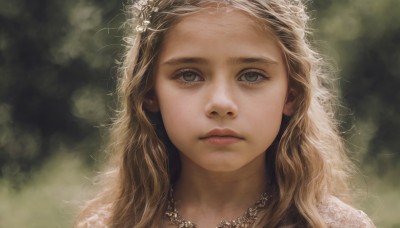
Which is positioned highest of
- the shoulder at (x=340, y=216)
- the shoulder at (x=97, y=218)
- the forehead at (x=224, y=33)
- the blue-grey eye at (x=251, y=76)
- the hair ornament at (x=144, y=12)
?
the hair ornament at (x=144, y=12)

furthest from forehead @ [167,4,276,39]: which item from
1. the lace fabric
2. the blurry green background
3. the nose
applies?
the blurry green background

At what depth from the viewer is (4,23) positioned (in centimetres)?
288

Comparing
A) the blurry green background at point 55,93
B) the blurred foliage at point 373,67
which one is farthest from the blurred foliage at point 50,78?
the blurred foliage at point 373,67

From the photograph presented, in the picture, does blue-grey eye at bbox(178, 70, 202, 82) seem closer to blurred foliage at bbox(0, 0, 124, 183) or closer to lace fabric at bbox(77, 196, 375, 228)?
lace fabric at bbox(77, 196, 375, 228)

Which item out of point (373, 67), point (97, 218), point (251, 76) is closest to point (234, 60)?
point (251, 76)

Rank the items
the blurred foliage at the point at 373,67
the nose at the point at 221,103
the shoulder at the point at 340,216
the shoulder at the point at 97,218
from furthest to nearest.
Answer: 1. the blurred foliage at the point at 373,67
2. the shoulder at the point at 97,218
3. the shoulder at the point at 340,216
4. the nose at the point at 221,103

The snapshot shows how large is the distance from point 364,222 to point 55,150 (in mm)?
1500

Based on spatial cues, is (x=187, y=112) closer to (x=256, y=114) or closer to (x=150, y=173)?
(x=256, y=114)

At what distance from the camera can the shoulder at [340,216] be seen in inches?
61.7

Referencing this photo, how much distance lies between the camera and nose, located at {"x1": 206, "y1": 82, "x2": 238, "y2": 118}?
145 cm

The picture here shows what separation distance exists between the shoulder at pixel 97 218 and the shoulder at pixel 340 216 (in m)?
0.46

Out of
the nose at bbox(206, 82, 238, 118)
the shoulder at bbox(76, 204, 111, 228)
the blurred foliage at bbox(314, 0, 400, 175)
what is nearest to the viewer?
the nose at bbox(206, 82, 238, 118)

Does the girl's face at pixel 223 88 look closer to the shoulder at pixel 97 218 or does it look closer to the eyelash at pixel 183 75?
the eyelash at pixel 183 75

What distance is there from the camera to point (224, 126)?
4.84 feet
